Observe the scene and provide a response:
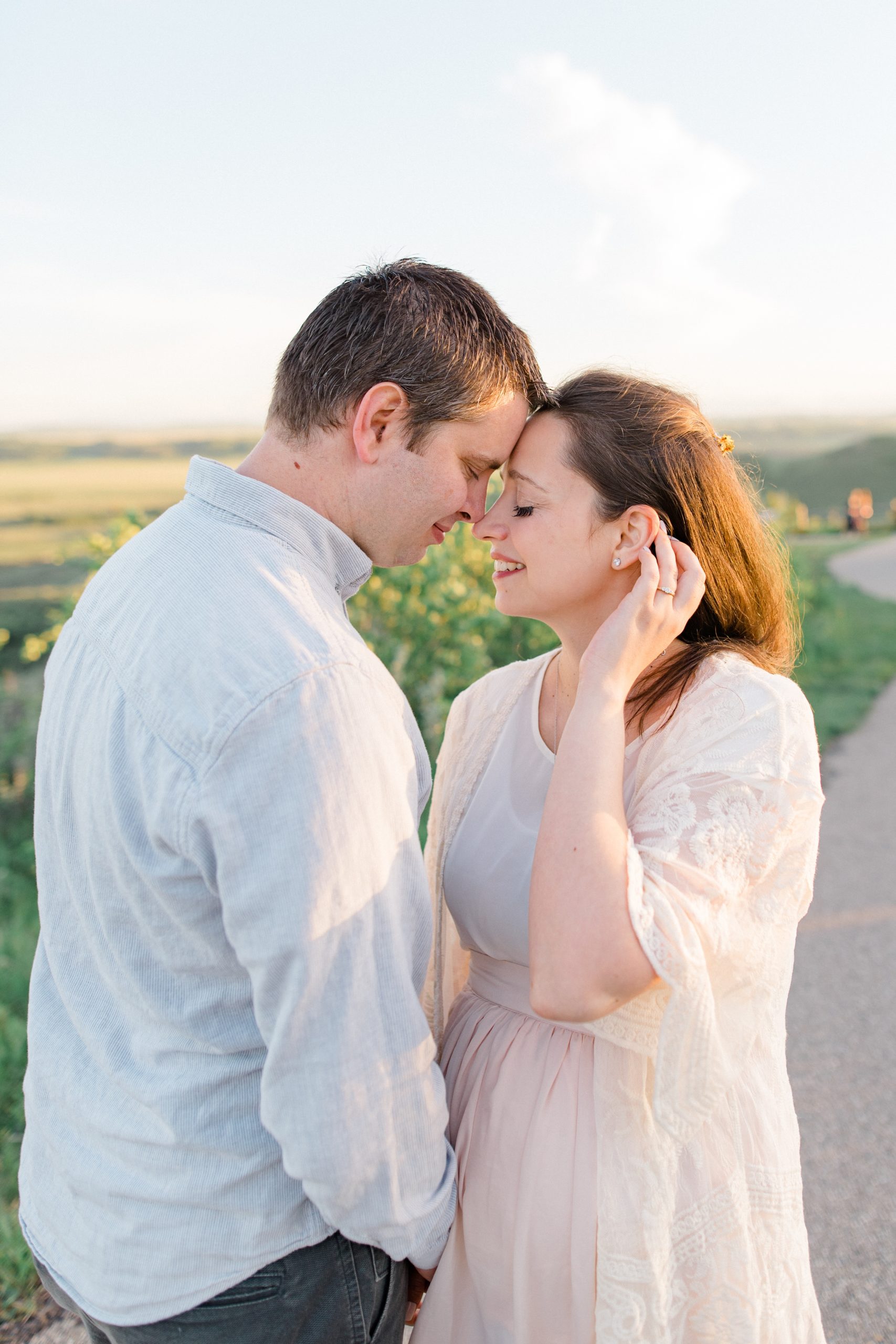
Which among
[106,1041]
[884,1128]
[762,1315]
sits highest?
[106,1041]

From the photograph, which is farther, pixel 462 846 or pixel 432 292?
pixel 462 846

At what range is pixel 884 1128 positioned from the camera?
3.51m

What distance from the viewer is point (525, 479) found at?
217 centimetres

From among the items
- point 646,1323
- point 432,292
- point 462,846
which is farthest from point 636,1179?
point 432,292

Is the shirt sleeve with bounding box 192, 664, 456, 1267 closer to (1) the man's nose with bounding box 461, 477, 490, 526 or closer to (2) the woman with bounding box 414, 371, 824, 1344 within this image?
(2) the woman with bounding box 414, 371, 824, 1344

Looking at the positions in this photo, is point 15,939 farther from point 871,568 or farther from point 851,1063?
point 871,568

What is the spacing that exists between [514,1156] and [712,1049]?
0.49 meters

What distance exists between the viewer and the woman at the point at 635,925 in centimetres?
162

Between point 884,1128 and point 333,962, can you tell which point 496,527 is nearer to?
point 333,962

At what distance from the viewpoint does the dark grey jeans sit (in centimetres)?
141

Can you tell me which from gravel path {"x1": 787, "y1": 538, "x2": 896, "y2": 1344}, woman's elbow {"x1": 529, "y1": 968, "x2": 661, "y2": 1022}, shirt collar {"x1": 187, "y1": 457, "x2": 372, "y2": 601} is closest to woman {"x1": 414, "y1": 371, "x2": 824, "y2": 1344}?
woman's elbow {"x1": 529, "y1": 968, "x2": 661, "y2": 1022}

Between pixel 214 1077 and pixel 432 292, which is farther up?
pixel 432 292

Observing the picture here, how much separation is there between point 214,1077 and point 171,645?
1.99 feet

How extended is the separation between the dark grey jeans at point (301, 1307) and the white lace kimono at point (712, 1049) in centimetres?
45
